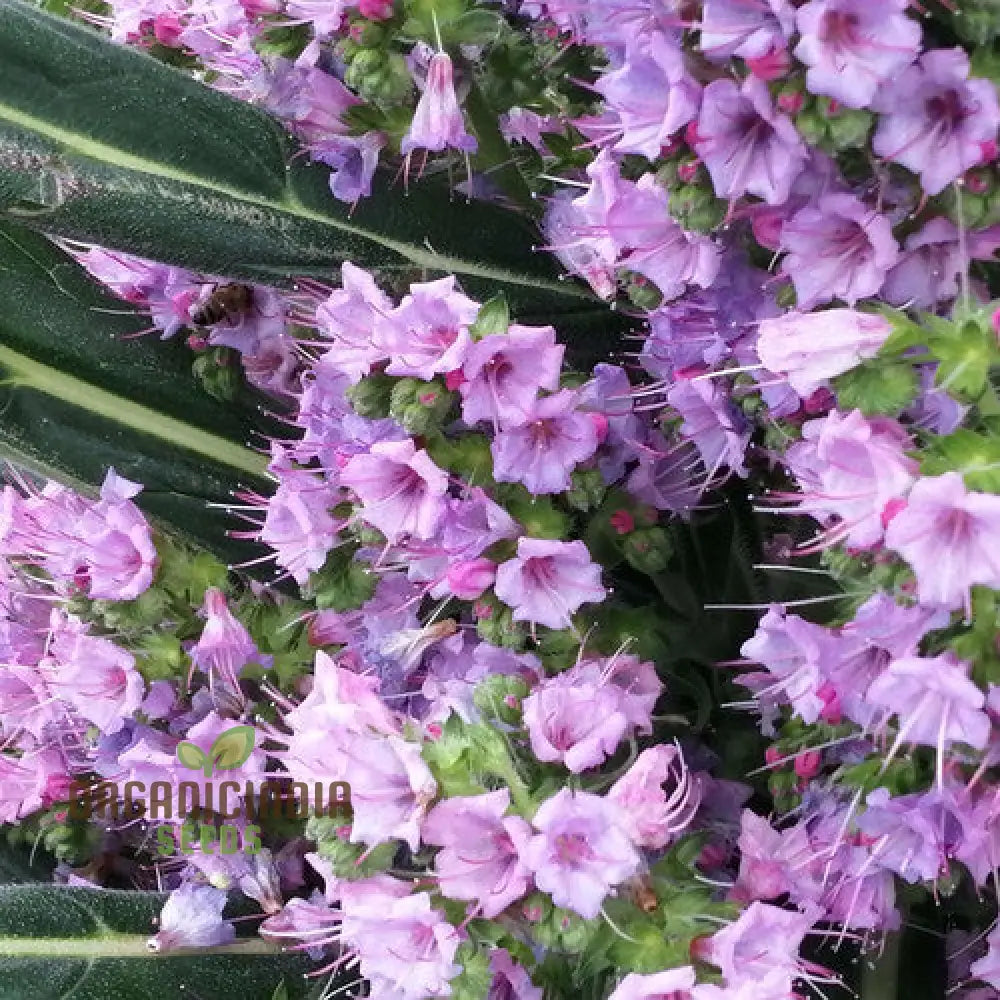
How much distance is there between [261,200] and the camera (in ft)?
2.99

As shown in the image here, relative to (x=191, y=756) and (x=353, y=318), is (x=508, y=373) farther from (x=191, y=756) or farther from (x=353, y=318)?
(x=191, y=756)

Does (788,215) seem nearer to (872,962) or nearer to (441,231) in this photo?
(441,231)

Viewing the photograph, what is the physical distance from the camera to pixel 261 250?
0.90 metres

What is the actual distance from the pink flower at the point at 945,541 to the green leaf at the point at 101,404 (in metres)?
0.54

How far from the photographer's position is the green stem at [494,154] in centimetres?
92

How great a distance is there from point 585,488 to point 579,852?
22 cm

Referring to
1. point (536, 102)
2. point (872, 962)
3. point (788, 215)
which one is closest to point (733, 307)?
point (788, 215)

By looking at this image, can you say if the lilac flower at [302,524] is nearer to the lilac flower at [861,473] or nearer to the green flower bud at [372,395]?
the green flower bud at [372,395]

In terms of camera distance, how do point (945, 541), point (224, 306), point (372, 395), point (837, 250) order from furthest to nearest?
point (224, 306) < point (372, 395) < point (837, 250) < point (945, 541)

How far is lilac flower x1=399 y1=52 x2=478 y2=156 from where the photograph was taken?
2.79 ft

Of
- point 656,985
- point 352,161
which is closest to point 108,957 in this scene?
point 656,985

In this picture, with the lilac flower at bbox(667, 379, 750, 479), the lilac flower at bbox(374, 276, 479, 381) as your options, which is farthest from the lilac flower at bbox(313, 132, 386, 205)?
the lilac flower at bbox(667, 379, 750, 479)

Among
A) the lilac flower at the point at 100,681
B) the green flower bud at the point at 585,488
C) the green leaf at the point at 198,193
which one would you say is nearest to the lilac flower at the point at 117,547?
the lilac flower at the point at 100,681

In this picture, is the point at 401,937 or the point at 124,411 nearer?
the point at 401,937
